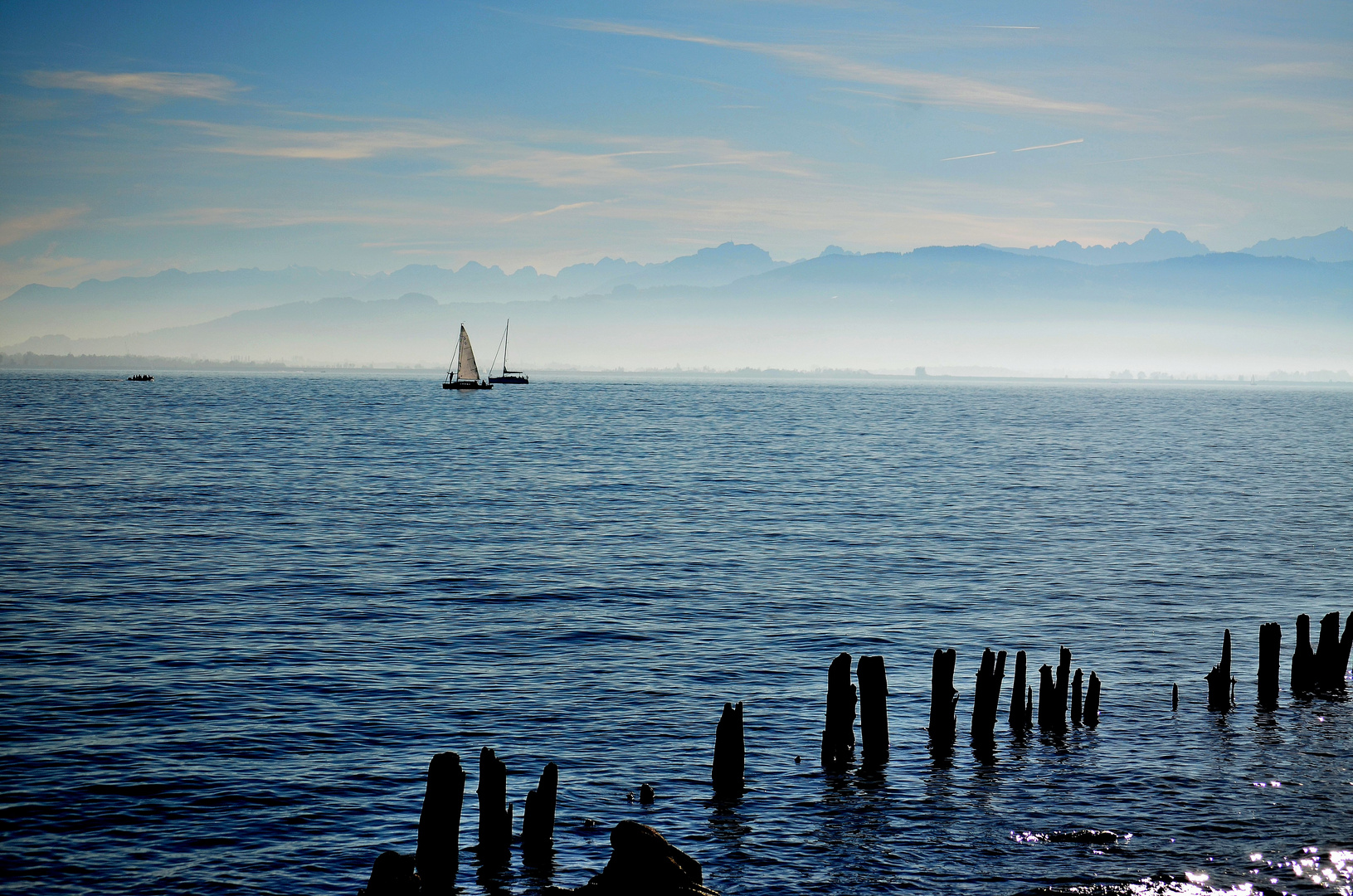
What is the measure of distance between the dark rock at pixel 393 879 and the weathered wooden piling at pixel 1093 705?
20.3 meters

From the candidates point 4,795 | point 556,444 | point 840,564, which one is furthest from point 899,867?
point 556,444

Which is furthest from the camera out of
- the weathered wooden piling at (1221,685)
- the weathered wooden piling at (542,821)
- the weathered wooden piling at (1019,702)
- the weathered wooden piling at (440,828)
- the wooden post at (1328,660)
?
the wooden post at (1328,660)

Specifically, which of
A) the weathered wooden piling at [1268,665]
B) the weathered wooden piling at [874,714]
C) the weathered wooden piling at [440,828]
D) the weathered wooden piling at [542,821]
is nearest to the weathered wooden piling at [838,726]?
the weathered wooden piling at [874,714]

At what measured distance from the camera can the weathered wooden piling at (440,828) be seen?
19.2 m

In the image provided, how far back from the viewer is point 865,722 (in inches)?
1059

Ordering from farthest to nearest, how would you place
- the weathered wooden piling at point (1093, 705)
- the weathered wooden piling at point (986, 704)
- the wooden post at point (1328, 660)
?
the wooden post at point (1328, 660), the weathered wooden piling at point (1093, 705), the weathered wooden piling at point (986, 704)

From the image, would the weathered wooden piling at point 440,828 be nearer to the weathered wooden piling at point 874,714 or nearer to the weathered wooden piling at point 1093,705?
the weathered wooden piling at point 874,714

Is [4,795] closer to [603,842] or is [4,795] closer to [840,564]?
[603,842]

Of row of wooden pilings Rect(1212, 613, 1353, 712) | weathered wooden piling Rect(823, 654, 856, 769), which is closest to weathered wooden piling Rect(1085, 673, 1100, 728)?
row of wooden pilings Rect(1212, 613, 1353, 712)

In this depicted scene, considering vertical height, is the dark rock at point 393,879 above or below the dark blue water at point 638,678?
above

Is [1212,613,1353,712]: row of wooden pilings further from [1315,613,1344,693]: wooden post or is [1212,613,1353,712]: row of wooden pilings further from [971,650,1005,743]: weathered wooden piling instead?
[971,650,1005,743]: weathered wooden piling

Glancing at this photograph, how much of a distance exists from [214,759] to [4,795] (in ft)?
14.1

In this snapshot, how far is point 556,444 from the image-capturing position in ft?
476

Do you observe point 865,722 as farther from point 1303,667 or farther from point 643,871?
point 1303,667
